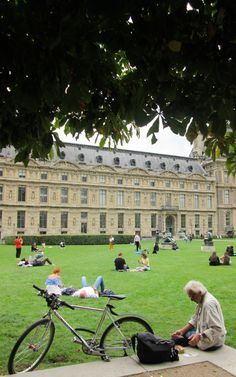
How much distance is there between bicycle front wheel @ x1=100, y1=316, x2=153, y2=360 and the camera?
518 cm

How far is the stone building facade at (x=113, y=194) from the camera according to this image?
63.7 m

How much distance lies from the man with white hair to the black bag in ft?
1.99

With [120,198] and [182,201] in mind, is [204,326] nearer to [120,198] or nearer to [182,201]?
[120,198]

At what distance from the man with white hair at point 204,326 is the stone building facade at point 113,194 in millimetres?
54955

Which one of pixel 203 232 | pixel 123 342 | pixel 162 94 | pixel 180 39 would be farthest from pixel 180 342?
pixel 203 232

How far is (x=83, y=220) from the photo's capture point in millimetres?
68562

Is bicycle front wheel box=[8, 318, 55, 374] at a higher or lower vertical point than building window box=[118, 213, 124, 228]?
lower

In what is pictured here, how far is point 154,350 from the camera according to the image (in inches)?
188

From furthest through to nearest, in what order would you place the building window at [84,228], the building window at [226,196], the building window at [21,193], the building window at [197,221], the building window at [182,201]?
the building window at [226,196]
the building window at [197,221]
the building window at [182,201]
the building window at [84,228]
the building window at [21,193]

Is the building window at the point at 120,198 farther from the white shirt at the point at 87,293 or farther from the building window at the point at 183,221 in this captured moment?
the white shirt at the point at 87,293

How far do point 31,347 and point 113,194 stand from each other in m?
→ 65.6

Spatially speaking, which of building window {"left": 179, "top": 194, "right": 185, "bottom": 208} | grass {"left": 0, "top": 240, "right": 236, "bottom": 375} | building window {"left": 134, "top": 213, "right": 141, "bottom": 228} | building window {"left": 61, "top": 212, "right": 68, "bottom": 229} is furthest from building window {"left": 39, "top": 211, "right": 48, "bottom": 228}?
grass {"left": 0, "top": 240, "right": 236, "bottom": 375}

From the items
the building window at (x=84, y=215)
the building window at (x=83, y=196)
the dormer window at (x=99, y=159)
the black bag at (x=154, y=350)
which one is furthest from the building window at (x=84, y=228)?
the black bag at (x=154, y=350)

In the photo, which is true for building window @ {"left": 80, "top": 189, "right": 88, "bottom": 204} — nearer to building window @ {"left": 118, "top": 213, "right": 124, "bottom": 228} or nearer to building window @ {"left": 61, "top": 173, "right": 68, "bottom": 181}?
building window @ {"left": 61, "top": 173, "right": 68, "bottom": 181}
